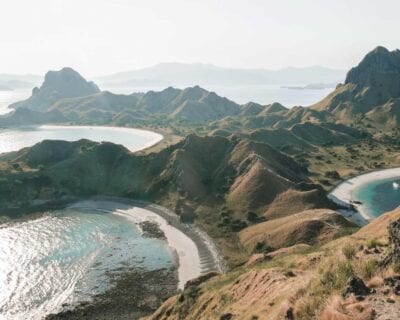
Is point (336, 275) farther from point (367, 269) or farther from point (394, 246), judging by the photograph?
point (394, 246)

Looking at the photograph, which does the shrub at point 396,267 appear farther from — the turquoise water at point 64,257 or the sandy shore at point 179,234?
the turquoise water at point 64,257

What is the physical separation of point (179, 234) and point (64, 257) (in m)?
34.8

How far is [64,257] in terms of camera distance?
114250mm

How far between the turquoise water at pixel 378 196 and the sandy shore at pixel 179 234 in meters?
66.8

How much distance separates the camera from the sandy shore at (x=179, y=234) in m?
102

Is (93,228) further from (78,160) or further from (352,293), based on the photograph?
(352,293)

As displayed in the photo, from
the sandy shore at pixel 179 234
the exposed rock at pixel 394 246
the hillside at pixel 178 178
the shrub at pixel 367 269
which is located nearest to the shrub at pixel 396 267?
the exposed rock at pixel 394 246

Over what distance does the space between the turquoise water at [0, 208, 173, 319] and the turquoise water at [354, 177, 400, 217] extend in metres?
83.3

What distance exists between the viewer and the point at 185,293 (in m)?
65.9

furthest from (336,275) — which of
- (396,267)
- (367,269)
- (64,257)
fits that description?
(64,257)

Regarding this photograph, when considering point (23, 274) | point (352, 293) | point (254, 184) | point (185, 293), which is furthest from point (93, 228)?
point (352, 293)

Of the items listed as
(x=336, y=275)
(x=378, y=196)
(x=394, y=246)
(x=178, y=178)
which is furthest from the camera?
(x=378, y=196)

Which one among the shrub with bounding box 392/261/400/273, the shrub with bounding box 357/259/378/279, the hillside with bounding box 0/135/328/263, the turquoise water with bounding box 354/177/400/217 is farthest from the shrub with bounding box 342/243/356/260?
the turquoise water with bounding box 354/177/400/217

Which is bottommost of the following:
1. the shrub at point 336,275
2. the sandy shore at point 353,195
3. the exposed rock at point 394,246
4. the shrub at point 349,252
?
the sandy shore at point 353,195
